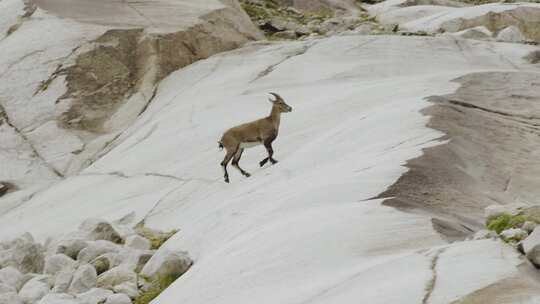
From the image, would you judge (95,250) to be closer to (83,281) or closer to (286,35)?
(83,281)

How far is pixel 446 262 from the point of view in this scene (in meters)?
6.66

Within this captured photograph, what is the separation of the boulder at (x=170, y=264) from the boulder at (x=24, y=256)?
7.63ft

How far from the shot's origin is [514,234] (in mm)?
7074

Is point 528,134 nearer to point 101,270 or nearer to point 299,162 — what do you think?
point 299,162

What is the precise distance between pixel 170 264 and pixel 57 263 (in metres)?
2.15

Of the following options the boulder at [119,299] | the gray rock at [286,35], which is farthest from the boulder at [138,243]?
the gray rock at [286,35]

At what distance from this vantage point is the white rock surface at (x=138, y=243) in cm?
1194

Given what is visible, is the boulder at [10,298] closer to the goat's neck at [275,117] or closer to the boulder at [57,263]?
the boulder at [57,263]

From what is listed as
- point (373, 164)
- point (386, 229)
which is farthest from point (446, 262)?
point (373, 164)

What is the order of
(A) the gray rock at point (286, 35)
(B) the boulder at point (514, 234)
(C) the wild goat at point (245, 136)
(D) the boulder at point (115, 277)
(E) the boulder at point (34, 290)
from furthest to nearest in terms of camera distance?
(A) the gray rock at point (286, 35) → (C) the wild goat at point (245, 136) → (E) the boulder at point (34, 290) → (D) the boulder at point (115, 277) → (B) the boulder at point (514, 234)

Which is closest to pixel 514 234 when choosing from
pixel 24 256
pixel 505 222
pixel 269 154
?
pixel 505 222

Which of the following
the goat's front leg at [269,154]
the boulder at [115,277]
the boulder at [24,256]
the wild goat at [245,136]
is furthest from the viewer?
the wild goat at [245,136]

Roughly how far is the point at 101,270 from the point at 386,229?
459 cm

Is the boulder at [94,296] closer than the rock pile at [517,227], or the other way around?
the rock pile at [517,227]
